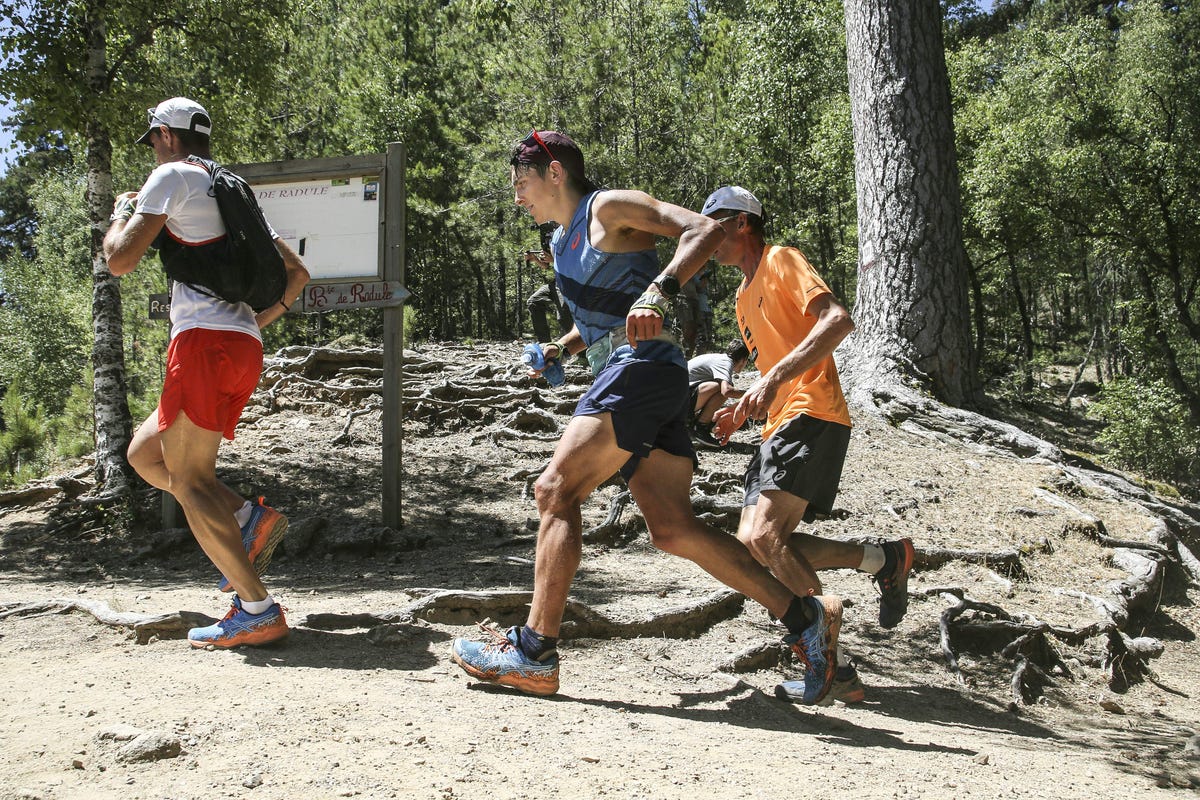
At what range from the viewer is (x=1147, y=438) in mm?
14531

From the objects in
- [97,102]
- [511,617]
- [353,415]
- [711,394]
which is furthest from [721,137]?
[511,617]

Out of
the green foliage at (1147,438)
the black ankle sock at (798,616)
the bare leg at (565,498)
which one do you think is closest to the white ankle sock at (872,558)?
the black ankle sock at (798,616)

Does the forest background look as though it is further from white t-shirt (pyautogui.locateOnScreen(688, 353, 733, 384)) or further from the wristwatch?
the wristwatch

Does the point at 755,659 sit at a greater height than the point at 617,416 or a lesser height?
lesser

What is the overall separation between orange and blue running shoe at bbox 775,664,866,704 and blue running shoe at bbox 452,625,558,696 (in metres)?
0.89

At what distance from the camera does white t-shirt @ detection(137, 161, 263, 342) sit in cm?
332

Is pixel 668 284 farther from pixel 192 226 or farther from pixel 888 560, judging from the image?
pixel 192 226

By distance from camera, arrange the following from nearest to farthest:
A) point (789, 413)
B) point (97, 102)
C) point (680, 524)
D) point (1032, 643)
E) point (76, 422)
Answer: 1. point (680, 524)
2. point (789, 413)
3. point (1032, 643)
4. point (97, 102)
5. point (76, 422)

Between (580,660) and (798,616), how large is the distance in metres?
0.91

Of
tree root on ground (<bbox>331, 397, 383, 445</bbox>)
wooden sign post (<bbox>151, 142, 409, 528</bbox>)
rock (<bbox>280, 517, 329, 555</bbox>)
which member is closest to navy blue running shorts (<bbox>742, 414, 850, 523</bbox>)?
wooden sign post (<bbox>151, 142, 409, 528</bbox>)

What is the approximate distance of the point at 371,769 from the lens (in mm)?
2332

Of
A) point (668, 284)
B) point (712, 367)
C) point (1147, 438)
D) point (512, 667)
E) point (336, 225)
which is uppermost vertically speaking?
point (336, 225)

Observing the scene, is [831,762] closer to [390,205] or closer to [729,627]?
[729,627]

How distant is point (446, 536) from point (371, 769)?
3.67m
